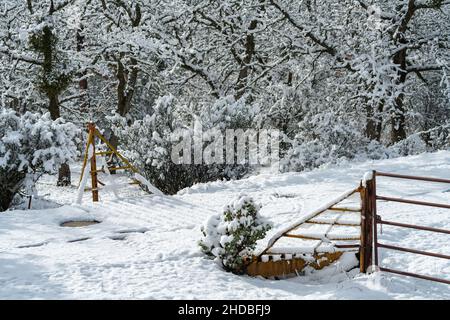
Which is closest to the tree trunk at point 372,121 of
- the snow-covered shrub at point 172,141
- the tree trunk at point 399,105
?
the tree trunk at point 399,105

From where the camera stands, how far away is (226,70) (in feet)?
64.0

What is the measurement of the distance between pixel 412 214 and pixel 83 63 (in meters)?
12.9

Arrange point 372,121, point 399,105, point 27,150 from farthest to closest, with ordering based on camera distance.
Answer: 1. point 372,121
2. point 399,105
3. point 27,150

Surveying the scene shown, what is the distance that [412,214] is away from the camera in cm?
792

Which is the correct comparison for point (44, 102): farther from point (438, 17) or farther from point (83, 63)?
point (438, 17)

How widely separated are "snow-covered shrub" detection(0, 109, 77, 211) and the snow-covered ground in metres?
2.01

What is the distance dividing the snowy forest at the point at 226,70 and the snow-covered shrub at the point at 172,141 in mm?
33

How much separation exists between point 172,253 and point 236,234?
947mm

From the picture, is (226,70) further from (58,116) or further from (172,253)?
(172,253)

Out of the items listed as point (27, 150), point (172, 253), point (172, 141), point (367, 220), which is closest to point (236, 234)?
point (172, 253)

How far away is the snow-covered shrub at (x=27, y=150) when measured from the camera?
34.4 feet

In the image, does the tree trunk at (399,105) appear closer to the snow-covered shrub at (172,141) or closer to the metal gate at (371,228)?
the snow-covered shrub at (172,141)

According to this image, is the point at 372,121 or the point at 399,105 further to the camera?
the point at 372,121
